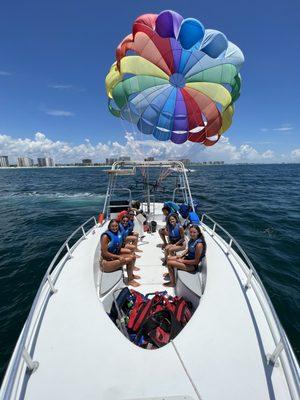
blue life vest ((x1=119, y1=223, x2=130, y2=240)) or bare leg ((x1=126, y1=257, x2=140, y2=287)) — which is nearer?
bare leg ((x1=126, y1=257, x2=140, y2=287))

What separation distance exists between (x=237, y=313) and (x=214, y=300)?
1.20ft

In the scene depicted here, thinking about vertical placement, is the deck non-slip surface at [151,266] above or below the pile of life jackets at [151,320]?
below

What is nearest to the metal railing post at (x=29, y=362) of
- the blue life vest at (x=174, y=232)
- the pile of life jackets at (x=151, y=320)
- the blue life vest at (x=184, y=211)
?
the pile of life jackets at (x=151, y=320)

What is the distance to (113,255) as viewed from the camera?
4.96 meters

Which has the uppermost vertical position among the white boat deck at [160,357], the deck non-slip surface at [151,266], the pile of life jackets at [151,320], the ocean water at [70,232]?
the white boat deck at [160,357]

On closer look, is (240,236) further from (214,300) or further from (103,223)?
(214,300)

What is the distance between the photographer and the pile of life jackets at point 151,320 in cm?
317

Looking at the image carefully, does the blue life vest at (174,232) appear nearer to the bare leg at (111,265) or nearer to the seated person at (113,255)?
the seated person at (113,255)

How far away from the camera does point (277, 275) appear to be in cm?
724

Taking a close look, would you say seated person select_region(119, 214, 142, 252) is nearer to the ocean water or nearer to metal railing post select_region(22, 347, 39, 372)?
the ocean water

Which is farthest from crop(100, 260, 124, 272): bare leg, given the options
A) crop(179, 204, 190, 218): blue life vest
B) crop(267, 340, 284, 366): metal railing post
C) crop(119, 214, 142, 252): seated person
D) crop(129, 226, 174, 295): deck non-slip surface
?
crop(179, 204, 190, 218): blue life vest

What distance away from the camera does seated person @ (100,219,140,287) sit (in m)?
4.79

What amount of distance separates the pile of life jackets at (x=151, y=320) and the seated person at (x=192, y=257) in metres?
0.92

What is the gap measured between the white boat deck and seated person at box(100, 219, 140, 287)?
122 centimetres
